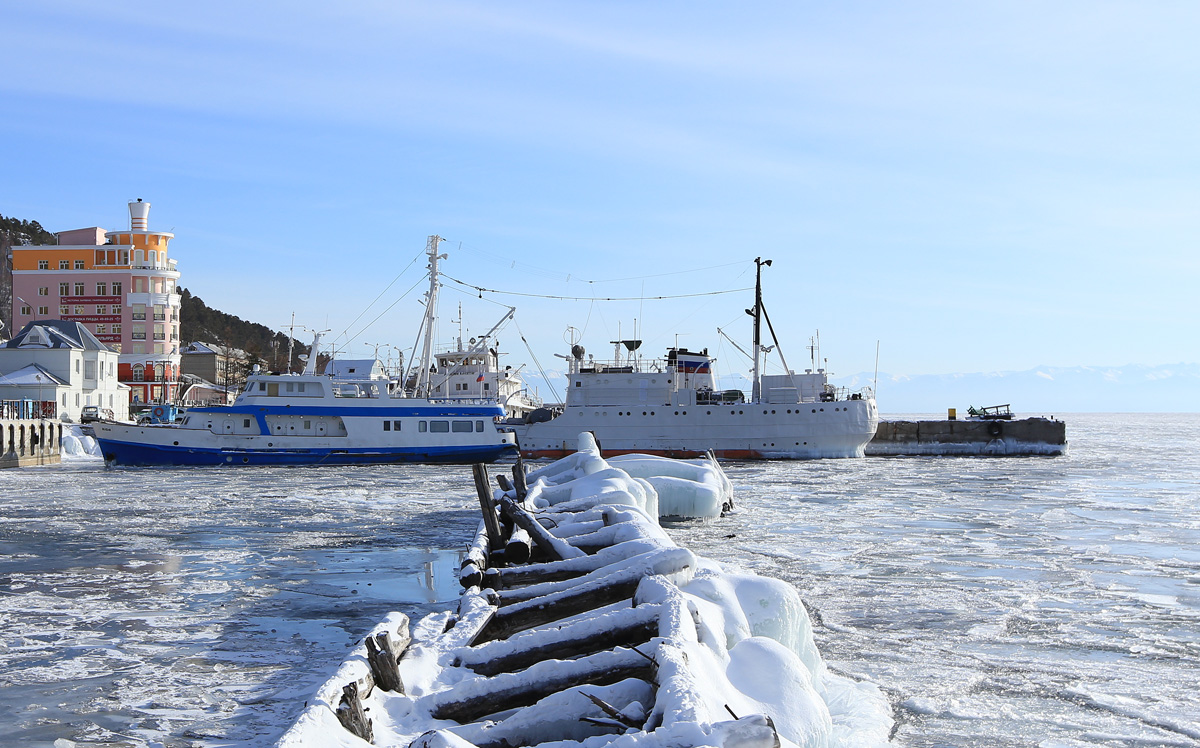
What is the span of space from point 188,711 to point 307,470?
1126 inches

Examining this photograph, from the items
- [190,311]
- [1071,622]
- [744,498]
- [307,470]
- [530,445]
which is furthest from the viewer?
[190,311]

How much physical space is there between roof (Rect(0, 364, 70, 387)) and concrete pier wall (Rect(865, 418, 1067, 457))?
44.6 metres

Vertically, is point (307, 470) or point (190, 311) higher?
point (190, 311)

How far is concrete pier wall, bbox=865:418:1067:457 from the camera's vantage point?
1914 inches

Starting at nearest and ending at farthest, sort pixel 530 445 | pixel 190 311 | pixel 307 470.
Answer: pixel 307 470, pixel 530 445, pixel 190 311

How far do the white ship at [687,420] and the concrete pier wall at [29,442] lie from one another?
19803mm

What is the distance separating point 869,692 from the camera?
6.94 m

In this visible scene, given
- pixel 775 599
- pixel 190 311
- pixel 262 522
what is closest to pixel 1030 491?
pixel 262 522

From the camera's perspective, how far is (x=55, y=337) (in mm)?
52938

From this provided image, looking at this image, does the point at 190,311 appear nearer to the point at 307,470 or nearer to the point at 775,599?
the point at 307,470

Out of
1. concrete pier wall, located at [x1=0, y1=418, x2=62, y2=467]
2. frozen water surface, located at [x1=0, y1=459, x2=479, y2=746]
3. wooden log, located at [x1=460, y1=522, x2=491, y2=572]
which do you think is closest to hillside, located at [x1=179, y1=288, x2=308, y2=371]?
concrete pier wall, located at [x1=0, y1=418, x2=62, y2=467]

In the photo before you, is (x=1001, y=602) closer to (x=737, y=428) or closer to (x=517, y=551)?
Result: (x=517, y=551)

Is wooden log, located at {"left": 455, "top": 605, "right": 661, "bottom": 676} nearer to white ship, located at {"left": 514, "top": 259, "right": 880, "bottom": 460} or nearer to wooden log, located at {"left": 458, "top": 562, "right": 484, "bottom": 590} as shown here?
wooden log, located at {"left": 458, "top": 562, "right": 484, "bottom": 590}

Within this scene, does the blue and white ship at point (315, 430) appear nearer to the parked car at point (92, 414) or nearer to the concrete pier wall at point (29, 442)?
the concrete pier wall at point (29, 442)
